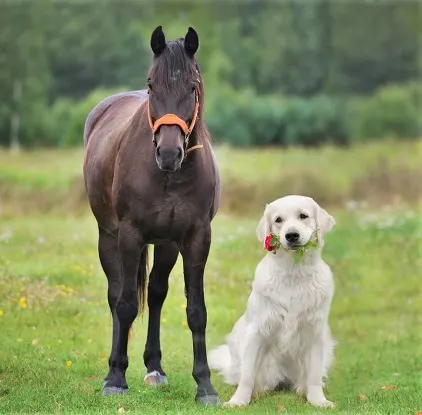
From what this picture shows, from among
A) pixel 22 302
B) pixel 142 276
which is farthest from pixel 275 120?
pixel 142 276

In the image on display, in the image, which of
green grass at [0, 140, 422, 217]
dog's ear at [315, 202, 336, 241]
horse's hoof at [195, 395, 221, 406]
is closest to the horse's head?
dog's ear at [315, 202, 336, 241]

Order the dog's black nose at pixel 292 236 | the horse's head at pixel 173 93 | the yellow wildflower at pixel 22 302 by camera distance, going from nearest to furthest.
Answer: the horse's head at pixel 173 93, the dog's black nose at pixel 292 236, the yellow wildflower at pixel 22 302

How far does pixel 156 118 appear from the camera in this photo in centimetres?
648

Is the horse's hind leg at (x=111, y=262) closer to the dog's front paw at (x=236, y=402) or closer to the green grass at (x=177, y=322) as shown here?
the green grass at (x=177, y=322)

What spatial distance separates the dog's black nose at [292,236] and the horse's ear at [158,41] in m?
1.56

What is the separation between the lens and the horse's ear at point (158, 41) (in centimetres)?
654

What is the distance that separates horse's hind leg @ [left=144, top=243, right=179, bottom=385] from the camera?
7828 mm

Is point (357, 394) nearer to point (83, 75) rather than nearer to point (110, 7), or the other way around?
point (83, 75)

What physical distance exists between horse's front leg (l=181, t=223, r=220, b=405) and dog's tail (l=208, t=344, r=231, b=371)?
3.17 feet

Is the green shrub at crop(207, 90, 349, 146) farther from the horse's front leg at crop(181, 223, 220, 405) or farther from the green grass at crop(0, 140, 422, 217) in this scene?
the horse's front leg at crop(181, 223, 220, 405)

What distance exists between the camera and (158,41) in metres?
6.58

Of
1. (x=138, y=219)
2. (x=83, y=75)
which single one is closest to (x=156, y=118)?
(x=138, y=219)

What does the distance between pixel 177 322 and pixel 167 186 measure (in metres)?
3.52

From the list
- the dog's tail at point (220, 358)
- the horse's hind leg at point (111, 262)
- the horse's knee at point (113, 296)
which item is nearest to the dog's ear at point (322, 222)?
the dog's tail at point (220, 358)
